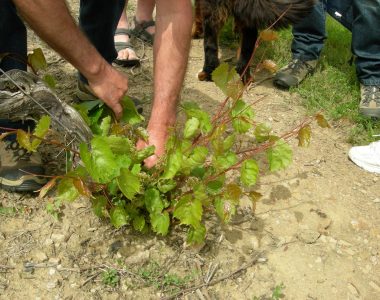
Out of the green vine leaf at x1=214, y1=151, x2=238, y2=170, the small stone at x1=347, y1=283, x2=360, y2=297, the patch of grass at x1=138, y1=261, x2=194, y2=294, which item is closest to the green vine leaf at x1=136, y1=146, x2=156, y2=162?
the green vine leaf at x1=214, y1=151, x2=238, y2=170

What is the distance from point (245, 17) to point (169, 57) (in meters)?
1.23

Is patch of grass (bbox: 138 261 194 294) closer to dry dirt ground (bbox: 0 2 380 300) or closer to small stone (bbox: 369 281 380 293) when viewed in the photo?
dry dirt ground (bbox: 0 2 380 300)

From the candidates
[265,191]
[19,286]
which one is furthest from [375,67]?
[19,286]

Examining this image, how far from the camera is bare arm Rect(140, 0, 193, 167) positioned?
5.30 feet

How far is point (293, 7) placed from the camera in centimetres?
258

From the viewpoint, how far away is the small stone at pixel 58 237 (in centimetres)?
163

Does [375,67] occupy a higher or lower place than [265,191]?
higher

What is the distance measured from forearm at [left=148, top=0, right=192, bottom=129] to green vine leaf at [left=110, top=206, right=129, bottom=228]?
337mm

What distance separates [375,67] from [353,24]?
0.32 m

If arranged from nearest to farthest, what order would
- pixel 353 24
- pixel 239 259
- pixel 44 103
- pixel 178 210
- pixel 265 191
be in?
pixel 178 210
pixel 44 103
pixel 239 259
pixel 265 191
pixel 353 24

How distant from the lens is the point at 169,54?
163 cm


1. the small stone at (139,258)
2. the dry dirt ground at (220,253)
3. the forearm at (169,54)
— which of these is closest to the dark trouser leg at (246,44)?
the dry dirt ground at (220,253)

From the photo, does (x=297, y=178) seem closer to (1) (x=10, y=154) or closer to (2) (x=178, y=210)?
(2) (x=178, y=210)

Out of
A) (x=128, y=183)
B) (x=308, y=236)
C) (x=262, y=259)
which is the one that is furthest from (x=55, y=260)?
(x=308, y=236)
